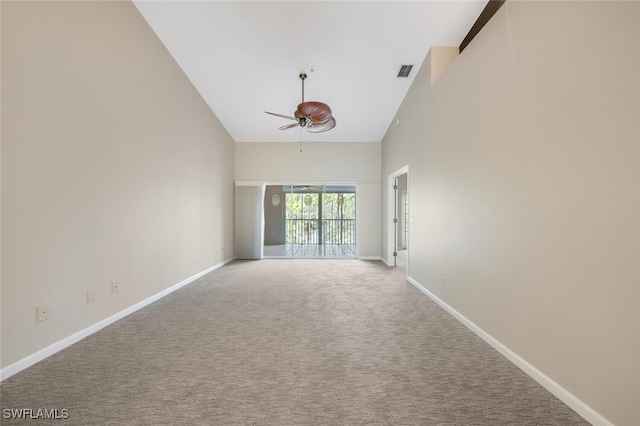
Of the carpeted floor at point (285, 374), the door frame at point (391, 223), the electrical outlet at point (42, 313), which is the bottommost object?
the carpeted floor at point (285, 374)

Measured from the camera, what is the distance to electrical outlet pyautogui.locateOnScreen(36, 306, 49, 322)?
7.04ft

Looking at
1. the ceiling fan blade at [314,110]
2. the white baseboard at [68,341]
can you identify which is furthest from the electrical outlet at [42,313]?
the ceiling fan blade at [314,110]

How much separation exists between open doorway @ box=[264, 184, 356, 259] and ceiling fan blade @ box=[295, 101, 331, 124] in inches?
153

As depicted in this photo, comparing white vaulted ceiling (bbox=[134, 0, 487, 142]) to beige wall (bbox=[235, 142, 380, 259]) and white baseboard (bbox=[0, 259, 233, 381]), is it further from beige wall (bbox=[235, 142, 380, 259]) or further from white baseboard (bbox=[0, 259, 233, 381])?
white baseboard (bbox=[0, 259, 233, 381])

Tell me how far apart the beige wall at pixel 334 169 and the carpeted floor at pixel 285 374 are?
3910 millimetres

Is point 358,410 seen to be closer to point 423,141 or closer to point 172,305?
point 172,305

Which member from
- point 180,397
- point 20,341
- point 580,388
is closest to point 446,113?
point 580,388

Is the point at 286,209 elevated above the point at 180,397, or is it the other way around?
the point at 286,209

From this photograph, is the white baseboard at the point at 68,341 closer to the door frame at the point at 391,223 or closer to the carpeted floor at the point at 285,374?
the carpeted floor at the point at 285,374

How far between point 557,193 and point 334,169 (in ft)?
18.5

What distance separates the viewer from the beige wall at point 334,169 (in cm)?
716

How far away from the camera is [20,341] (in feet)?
6.57

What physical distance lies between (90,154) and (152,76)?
1.63 m

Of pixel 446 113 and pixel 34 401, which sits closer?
pixel 34 401
